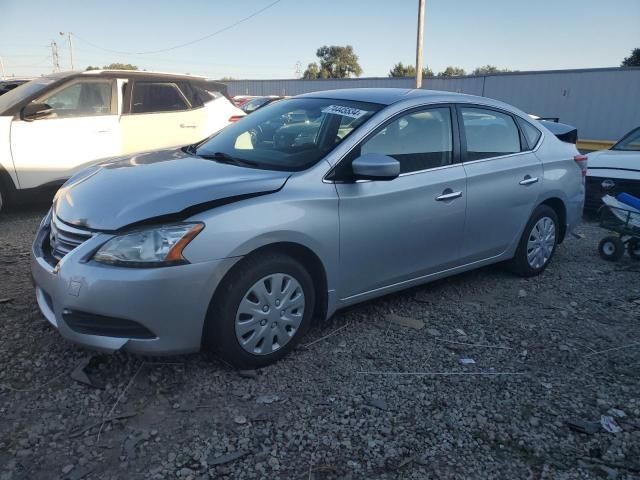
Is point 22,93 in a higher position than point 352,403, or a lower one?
higher

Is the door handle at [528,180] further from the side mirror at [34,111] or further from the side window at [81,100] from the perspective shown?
the side mirror at [34,111]

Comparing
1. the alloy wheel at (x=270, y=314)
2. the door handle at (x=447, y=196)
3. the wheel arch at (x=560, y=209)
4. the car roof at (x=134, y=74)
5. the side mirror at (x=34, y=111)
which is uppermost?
the car roof at (x=134, y=74)

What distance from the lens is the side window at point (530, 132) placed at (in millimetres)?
4885

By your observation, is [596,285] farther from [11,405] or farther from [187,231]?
[11,405]

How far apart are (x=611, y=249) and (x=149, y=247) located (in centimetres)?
496

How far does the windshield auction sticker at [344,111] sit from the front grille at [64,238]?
1880 mm

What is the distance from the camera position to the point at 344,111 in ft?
12.8

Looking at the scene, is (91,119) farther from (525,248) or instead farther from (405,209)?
(525,248)

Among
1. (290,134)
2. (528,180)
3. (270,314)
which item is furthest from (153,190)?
(528,180)

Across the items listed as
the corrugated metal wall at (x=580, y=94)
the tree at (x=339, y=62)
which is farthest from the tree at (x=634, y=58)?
the tree at (x=339, y=62)

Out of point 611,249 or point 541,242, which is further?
point 611,249

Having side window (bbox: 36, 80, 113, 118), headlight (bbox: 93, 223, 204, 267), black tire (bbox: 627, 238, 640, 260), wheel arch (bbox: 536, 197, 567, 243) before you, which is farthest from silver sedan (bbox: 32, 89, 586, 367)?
side window (bbox: 36, 80, 113, 118)

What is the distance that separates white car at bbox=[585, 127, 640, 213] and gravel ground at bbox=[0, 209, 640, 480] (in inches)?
131

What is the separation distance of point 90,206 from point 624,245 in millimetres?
5358
